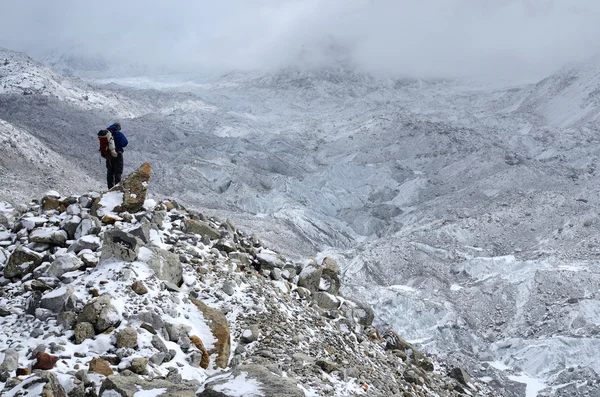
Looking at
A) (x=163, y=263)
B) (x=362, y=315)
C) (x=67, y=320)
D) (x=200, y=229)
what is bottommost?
(x=362, y=315)

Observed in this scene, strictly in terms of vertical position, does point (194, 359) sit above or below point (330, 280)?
above

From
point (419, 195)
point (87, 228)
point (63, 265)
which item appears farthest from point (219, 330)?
point (419, 195)

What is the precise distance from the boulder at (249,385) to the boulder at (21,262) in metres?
3.94

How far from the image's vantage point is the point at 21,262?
7531 mm

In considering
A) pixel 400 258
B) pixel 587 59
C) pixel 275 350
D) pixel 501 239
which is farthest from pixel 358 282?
pixel 587 59

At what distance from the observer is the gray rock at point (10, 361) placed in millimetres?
5250

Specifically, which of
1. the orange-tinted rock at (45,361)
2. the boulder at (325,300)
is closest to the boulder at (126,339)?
the orange-tinted rock at (45,361)

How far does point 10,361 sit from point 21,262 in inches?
102

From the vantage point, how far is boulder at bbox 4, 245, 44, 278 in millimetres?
7449

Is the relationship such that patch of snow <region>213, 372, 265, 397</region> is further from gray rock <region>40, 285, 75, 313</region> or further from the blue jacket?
the blue jacket

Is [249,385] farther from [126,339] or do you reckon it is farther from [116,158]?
[116,158]

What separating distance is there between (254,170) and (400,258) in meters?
22.9

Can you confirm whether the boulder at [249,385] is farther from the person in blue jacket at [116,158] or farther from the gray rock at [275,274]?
the person in blue jacket at [116,158]

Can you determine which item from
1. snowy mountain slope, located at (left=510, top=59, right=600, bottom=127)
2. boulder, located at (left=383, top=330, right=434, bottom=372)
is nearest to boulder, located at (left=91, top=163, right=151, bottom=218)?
boulder, located at (left=383, top=330, right=434, bottom=372)
